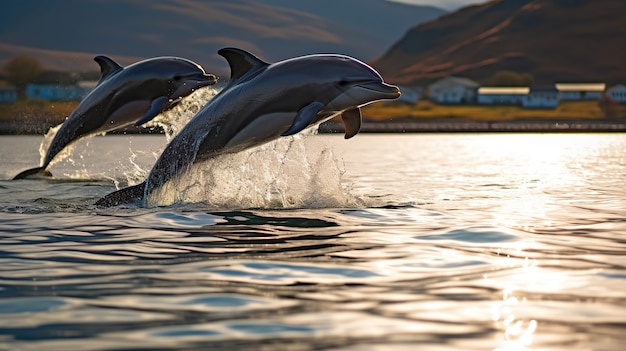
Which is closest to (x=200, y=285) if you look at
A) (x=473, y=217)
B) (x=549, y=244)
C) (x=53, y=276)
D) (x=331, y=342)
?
(x=53, y=276)

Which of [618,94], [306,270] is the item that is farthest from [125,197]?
[618,94]

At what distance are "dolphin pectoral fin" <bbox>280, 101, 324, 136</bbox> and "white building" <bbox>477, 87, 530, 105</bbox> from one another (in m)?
139

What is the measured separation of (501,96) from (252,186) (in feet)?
457

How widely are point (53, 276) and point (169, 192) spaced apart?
529 centimetres

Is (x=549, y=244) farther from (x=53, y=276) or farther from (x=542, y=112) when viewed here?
(x=542, y=112)

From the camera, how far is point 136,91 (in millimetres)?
13781

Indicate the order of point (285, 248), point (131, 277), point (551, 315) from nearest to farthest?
point (551, 315)
point (131, 277)
point (285, 248)

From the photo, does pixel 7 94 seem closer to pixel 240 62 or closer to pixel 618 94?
pixel 618 94

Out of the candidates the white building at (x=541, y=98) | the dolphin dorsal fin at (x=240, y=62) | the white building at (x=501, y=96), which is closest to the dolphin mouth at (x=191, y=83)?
the dolphin dorsal fin at (x=240, y=62)

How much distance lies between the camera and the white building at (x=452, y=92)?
514 ft

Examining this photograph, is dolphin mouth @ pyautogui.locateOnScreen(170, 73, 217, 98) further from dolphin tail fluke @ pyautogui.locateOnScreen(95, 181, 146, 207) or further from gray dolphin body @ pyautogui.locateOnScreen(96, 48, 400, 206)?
dolphin tail fluke @ pyautogui.locateOnScreen(95, 181, 146, 207)

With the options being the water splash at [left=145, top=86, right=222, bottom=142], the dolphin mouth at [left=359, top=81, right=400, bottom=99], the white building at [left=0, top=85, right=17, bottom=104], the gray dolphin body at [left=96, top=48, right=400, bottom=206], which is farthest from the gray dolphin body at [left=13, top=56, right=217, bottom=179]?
the white building at [left=0, top=85, right=17, bottom=104]

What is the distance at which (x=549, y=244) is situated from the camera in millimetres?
9562

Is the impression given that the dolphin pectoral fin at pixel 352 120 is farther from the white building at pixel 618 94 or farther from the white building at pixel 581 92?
the white building at pixel 618 94
